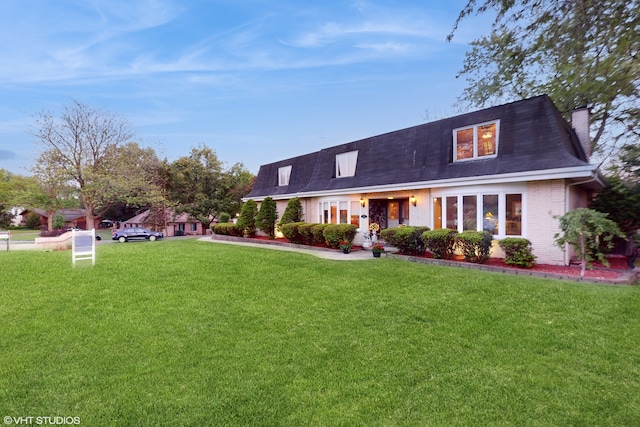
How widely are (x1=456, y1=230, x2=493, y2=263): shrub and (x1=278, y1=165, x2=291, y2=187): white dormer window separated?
13926 millimetres

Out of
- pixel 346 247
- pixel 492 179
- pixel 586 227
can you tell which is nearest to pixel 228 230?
pixel 346 247

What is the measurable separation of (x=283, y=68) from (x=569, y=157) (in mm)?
16800

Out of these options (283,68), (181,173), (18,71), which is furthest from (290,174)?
(181,173)

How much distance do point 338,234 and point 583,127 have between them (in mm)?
10502

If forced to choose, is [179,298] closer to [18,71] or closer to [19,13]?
[19,13]

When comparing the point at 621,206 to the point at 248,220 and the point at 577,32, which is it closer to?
the point at 577,32

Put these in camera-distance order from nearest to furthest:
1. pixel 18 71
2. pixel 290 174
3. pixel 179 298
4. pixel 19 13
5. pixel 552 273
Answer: pixel 179 298 < pixel 552 273 < pixel 19 13 < pixel 18 71 < pixel 290 174

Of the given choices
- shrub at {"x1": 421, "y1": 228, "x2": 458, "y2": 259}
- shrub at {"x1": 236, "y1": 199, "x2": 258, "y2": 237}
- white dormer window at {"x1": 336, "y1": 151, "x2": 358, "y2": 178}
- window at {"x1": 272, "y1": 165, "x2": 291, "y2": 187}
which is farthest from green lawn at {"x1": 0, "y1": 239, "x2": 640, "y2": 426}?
window at {"x1": 272, "y1": 165, "x2": 291, "y2": 187}

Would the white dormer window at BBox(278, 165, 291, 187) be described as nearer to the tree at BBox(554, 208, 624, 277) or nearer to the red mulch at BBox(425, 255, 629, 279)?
the red mulch at BBox(425, 255, 629, 279)

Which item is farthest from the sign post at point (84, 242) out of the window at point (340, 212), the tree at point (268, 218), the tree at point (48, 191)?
the tree at point (48, 191)

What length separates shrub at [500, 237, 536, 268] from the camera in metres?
8.75

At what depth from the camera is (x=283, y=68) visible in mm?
19641

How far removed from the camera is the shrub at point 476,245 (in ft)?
31.0

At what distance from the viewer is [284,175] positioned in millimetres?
21703
